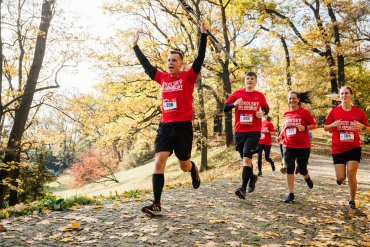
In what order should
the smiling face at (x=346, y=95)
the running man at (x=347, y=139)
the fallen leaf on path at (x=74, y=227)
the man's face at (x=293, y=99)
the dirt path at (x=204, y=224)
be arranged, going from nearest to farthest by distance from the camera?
the dirt path at (x=204, y=224), the fallen leaf on path at (x=74, y=227), the running man at (x=347, y=139), the smiling face at (x=346, y=95), the man's face at (x=293, y=99)

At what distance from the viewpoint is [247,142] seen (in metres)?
6.34

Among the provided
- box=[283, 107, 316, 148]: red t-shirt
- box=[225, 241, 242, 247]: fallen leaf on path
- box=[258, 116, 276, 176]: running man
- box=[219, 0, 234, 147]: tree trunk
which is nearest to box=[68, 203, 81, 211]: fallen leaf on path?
box=[225, 241, 242, 247]: fallen leaf on path

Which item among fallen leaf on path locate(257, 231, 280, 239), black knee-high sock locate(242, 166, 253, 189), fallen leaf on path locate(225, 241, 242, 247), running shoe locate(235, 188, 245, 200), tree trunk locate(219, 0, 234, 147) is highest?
tree trunk locate(219, 0, 234, 147)

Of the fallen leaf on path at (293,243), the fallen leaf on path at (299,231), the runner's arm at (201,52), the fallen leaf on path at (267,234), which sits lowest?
the fallen leaf on path at (299,231)

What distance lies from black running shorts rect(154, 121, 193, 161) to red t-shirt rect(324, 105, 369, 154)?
2.90 metres

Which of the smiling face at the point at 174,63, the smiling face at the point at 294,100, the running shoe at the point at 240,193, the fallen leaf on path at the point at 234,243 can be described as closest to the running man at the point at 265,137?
the smiling face at the point at 294,100

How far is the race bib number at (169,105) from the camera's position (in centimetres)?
490

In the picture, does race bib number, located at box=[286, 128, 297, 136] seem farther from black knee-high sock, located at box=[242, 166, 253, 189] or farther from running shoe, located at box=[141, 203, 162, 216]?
running shoe, located at box=[141, 203, 162, 216]

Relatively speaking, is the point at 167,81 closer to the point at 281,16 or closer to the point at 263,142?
the point at 263,142

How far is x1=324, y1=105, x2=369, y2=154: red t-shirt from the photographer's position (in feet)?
19.5

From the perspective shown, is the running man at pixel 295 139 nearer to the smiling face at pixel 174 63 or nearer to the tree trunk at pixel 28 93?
the smiling face at pixel 174 63

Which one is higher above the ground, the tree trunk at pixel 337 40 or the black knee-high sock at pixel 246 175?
the tree trunk at pixel 337 40

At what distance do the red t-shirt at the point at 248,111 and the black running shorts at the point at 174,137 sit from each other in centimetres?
181

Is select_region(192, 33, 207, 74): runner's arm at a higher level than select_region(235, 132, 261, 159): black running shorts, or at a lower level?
higher
